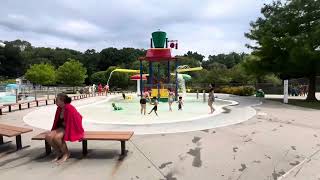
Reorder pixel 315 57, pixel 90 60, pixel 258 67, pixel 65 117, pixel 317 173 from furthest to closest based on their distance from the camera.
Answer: pixel 90 60, pixel 258 67, pixel 315 57, pixel 65 117, pixel 317 173

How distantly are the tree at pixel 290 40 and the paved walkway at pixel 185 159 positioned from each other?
1593 cm

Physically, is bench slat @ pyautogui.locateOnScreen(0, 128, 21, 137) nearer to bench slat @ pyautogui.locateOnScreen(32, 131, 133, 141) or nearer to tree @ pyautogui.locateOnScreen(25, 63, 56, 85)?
bench slat @ pyautogui.locateOnScreen(32, 131, 133, 141)

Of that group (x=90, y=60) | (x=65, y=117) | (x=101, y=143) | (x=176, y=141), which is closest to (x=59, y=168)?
(x=65, y=117)

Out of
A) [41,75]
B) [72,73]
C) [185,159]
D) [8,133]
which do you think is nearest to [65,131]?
[8,133]

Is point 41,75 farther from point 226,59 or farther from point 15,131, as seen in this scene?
point 15,131

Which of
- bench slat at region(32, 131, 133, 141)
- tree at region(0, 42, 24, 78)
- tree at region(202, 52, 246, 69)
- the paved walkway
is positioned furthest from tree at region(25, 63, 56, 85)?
bench slat at region(32, 131, 133, 141)

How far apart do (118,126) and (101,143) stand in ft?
9.83

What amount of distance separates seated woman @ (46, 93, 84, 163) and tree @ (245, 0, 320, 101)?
806 inches

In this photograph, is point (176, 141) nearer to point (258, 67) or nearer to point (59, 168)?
point (59, 168)

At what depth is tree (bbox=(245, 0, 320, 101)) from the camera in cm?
2523

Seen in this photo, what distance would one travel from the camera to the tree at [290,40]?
25234mm

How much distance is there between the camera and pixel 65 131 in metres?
7.63

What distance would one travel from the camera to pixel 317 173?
687 cm

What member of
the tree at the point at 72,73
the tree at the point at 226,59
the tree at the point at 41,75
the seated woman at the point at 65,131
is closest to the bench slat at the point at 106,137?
the seated woman at the point at 65,131
